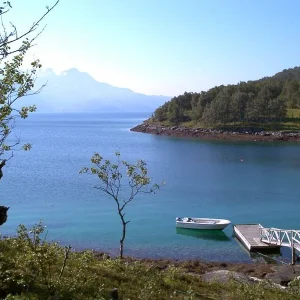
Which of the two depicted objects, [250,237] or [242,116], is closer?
[250,237]

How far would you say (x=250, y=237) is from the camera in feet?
96.4

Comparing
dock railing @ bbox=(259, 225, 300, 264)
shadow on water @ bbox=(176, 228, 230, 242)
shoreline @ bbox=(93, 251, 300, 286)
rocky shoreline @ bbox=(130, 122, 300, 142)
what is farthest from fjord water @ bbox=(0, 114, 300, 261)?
rocky shoreline @ bbox=(130, 122, 300, 142)

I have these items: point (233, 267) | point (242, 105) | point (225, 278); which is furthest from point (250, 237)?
point (242, 105)

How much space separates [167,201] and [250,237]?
13609 mm

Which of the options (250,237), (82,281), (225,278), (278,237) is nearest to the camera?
(82,281)

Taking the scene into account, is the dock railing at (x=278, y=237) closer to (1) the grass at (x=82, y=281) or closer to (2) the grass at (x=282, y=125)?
(1) the grass at (x=82, y=281)

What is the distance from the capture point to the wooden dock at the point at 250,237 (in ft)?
91.3

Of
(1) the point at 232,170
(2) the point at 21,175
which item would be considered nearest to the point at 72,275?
(2) the point at 21,175

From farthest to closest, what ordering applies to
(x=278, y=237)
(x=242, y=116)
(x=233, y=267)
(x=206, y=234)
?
1. (x=242, y=116)
2. (x=206, y=234)
3. (x=278, y=237)
4. (x=233, y=267)

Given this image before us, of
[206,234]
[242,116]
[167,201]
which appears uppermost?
[242,116]

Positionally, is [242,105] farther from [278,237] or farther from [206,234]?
[278,237]

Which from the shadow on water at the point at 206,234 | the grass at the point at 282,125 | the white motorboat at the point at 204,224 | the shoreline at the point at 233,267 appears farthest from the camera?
the grass at the point at 282,125

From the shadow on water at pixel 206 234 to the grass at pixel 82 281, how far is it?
664 inches

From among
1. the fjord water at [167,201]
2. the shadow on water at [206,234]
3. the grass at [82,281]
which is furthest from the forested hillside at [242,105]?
the grass at [82,281]
